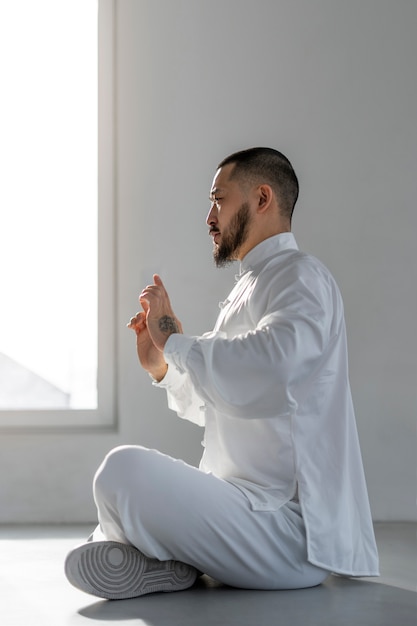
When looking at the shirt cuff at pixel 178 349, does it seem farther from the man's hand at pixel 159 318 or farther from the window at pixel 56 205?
the window at pixel 56 205

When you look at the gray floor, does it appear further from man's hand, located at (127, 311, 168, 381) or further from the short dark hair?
the short dark hair

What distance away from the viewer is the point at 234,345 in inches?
92.3

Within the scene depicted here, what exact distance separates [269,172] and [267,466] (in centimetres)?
86

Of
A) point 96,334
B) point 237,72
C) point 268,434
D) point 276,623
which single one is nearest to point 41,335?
point 96,334

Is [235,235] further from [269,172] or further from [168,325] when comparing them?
[168,325]

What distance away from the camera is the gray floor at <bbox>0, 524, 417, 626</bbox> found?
2170 mm

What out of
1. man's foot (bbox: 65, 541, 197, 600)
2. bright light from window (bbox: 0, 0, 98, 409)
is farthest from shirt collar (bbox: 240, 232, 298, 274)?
bright light from window (bbox: 0, 0, 98, 409)

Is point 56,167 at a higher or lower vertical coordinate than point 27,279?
higher

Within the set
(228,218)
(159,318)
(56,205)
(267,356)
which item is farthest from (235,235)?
(56,205)

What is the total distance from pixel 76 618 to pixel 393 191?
8.39 feet

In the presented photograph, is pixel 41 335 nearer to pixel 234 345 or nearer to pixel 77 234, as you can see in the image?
pixel 77 234

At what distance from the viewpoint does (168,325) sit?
247 centimetres

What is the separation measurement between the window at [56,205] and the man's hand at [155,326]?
4.33 ft

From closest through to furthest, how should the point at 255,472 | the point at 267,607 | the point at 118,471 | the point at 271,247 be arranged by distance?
the point at 267,607 < the point at 118,471 < the point at 255,472 < the point at 271,247
